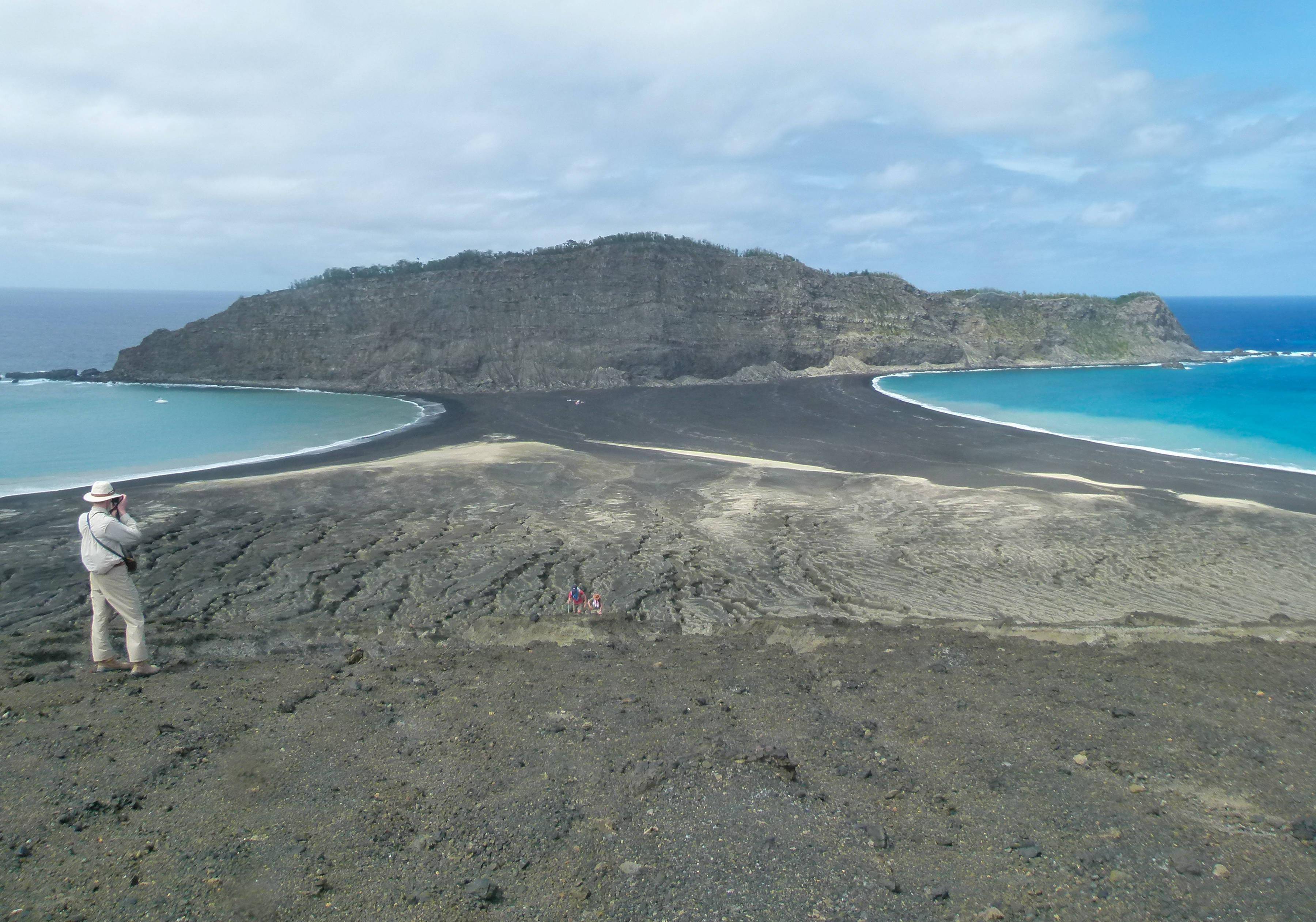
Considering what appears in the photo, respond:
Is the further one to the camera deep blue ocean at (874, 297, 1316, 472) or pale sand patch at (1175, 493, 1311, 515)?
deep blue ocean at (874, 297, 1316, 472)

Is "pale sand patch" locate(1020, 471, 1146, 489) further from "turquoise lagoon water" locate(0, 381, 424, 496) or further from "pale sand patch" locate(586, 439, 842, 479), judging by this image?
"turquoise lagoon water" locate(0, 381, 424, 496)

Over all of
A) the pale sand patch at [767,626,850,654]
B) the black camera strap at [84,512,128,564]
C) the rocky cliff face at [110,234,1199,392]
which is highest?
the rocky cliff face at [110,234,1199,392]

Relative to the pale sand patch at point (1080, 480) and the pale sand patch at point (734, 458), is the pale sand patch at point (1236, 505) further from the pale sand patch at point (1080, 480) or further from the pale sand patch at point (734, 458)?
the pale sand patch at point (734, 458)

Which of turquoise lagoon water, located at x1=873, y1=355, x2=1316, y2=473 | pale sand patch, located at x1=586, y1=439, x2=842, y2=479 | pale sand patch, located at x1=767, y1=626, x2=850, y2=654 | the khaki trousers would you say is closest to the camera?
the khaki trousers

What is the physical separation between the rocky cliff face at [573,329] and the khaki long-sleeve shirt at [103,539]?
42586 mm

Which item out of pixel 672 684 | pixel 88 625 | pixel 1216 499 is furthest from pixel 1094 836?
pixel 1216 499

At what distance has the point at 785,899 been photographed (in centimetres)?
462

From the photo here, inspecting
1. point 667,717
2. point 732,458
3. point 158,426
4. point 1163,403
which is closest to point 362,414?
point 158,426

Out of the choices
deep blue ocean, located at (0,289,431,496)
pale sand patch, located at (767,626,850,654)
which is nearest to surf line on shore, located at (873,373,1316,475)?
pale sand patch, located at (767,626,850,654)

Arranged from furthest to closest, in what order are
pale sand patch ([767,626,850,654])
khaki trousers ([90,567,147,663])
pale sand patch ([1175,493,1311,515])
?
pale sand patch ([1175,493,1311,515]), pale sand patch ([767,626,850,654]), khaki trousers ([90,567,147,663])

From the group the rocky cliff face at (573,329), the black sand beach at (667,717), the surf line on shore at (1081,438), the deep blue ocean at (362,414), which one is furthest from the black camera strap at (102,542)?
the rocky cliff face at (573,329)

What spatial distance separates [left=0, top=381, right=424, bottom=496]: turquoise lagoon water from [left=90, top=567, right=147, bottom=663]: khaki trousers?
1763cm

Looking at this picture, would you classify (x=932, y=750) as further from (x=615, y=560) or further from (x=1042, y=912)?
(x=615, y=560)

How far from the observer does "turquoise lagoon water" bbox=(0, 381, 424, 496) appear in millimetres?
24797
